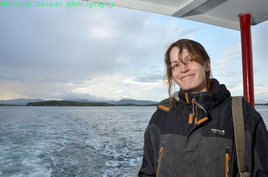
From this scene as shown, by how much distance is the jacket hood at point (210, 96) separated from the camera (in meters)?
0.87

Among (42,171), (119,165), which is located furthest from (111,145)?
(42,171)

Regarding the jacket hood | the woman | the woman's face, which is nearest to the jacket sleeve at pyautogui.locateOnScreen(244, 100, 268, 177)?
the woman

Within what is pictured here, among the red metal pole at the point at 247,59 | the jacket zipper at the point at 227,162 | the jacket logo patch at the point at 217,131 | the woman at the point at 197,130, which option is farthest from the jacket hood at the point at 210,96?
the red metal pole at the point at 247,59

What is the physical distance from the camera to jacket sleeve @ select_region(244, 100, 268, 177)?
770 mm

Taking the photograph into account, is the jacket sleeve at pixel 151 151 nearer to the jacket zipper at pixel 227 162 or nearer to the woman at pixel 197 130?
the woman at pixel 197 130

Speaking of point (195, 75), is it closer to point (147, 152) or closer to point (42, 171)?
point (147, 152)

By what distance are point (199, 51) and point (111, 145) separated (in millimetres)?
5188

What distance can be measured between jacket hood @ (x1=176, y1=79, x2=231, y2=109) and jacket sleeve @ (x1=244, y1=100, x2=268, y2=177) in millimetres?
160

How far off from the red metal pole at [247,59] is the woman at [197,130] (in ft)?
7.27

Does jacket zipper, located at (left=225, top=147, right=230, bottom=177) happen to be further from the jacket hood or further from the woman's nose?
the woman's nose

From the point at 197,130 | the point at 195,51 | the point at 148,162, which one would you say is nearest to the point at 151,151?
the point at 148,162

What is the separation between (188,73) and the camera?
938 millimetres

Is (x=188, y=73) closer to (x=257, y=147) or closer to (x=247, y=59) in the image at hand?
(x=257, y=147)

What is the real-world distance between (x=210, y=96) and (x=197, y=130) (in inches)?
6.6
